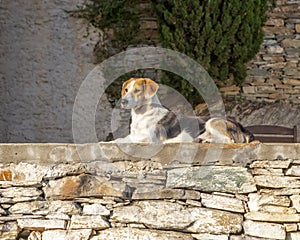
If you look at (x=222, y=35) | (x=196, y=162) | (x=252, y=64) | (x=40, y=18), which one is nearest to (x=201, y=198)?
(x=196, y=162)

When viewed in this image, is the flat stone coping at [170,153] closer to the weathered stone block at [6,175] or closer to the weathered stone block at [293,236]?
the weathered stone block at [6,175]

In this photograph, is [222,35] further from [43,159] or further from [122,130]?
[43,159]

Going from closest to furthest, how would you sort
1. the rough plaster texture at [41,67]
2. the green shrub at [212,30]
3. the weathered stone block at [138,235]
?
the weathered stone block at [138,235], the green shrub at [212,30], the rough plaster texture at [41,67]

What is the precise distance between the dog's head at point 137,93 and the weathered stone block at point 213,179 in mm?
896

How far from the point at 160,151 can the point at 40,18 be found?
4703 millimetres

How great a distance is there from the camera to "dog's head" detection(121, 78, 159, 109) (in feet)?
15.2

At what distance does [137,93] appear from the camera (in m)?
4.64

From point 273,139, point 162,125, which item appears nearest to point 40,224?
point 162,125

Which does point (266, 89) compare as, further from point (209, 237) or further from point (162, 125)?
point (209, 237)

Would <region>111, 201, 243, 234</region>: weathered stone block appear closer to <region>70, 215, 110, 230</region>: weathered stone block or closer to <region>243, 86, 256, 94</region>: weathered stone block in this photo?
<region>70, 215, 110, 230</region>: weathered stone block

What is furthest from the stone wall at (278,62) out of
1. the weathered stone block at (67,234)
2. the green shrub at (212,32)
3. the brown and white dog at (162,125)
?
the weathered stone block at (67,234)


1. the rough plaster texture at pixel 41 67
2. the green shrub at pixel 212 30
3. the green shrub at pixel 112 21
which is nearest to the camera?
the green shrub at pixel 212 30

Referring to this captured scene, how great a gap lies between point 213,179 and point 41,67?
467 cm

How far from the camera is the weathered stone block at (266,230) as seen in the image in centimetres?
378
